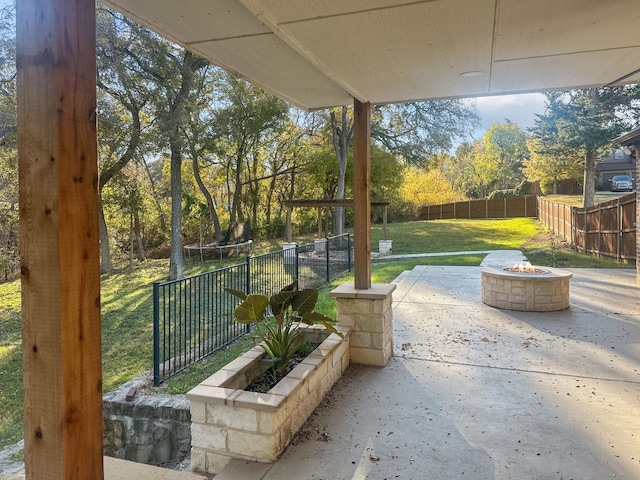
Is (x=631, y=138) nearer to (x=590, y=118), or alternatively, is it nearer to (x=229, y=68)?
(x=229, y=68)

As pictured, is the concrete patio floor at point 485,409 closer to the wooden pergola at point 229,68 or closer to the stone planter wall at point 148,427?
the wooden pergola at point 229,68

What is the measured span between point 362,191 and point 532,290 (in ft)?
10.5

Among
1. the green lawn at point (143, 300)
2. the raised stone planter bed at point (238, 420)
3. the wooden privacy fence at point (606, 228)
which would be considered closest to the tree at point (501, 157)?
the green lawn at point (143, 300)

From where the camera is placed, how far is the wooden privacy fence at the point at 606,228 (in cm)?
899

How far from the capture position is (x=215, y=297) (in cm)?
582

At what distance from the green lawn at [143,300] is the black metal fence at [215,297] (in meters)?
0.26

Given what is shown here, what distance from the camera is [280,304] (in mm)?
3031

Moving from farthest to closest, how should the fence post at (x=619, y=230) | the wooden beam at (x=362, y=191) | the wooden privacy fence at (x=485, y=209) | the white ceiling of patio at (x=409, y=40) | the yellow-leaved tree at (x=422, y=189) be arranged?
the yellow-leaved tree at (x=422, y=189), the wooden privacy fence at (x=485, y=209), the fence post at (x=619, y=230), the wooden beam at (x=362, y=191), the white ceiling of patio at (x=409, y=40)

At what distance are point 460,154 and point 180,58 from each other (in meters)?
32.1

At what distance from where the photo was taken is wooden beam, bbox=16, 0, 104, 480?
1.10 meters

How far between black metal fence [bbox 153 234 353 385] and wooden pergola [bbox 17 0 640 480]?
6.73 ft

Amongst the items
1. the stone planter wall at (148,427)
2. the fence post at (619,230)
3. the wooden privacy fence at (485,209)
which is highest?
the wooden privacy fence at (485,209)

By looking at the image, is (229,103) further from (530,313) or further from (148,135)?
(530,313)

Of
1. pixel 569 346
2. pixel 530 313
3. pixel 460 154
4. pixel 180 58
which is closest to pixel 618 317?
pixel 530 313
